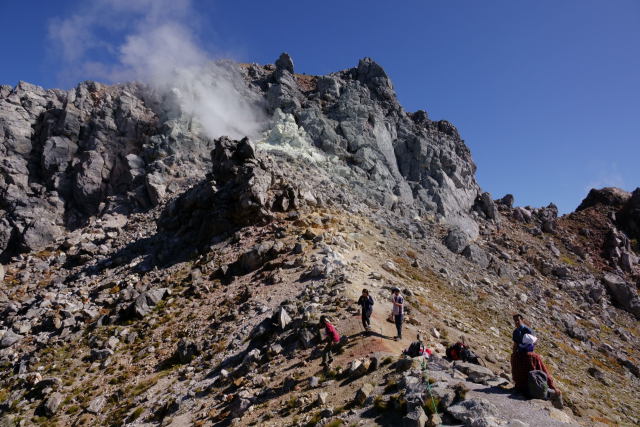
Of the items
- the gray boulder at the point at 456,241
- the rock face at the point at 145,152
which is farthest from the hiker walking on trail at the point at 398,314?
the rock face at the point at 145,152

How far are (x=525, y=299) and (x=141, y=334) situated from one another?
37.7 m

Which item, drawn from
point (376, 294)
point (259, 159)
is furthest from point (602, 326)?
point (259, 159)

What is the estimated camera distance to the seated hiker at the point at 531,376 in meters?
11.2

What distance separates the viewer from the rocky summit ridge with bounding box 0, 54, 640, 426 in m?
16.5

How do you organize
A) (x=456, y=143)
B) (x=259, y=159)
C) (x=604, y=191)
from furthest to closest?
1. (x=604, y=191)
2. (x=456, y=143)
3. (x=259, y=159)

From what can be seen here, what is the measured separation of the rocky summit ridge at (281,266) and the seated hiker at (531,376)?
404 mm

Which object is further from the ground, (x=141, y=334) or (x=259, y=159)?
(x=259, y=159)

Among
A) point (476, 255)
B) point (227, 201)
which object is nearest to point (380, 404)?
point (227, 201)

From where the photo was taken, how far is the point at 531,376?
1134 centimetres

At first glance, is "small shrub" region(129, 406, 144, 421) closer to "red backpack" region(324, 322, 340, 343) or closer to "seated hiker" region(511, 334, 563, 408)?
"red backpack" region(324, 322, 340, 343)

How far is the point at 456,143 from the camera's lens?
78.1 meters

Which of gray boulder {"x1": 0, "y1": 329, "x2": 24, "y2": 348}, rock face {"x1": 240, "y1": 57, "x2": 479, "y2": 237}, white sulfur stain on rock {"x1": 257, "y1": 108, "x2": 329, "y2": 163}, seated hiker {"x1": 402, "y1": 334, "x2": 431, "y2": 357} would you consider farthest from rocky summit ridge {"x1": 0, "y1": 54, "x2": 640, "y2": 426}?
seated hiker {"x1": 402, "y1": 334, "x2": 431, "y2": 357}

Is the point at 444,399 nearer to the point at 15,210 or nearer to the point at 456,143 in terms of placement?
the point at 15,210

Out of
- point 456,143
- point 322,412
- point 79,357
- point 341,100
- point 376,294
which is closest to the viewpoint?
point 322,412
